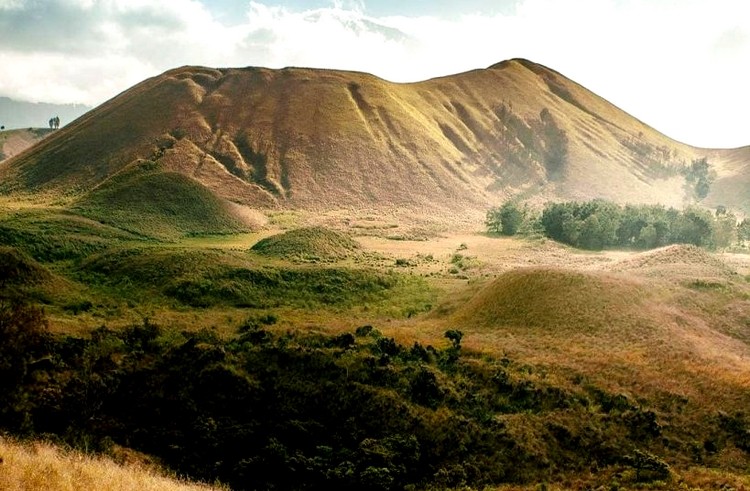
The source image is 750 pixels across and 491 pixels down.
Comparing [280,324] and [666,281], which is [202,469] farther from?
[666,281]

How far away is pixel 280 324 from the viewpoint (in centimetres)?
3672

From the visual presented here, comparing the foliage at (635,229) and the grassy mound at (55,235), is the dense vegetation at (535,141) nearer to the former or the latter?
the foliage at (635,229)

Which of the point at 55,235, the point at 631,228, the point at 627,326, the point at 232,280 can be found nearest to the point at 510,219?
the point at 631,228

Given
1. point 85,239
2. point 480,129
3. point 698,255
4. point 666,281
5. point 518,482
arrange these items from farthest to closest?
point 480,129, point 85,239, point 698,255, point 666,281, point 518,482

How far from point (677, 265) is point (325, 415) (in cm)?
4373

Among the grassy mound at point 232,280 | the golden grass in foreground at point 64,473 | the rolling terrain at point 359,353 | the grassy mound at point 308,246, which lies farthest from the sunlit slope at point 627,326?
the grassy mound at point 308,246

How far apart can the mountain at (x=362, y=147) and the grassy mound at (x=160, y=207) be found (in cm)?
818

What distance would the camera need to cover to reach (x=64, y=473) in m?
15.7

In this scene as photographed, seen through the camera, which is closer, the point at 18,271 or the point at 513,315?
the point at 513,315

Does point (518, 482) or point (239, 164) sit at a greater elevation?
point (239, 164)

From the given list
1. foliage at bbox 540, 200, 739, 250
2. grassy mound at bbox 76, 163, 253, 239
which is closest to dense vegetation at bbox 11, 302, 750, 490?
grassy mound at bbox 76, 163, 253, 239

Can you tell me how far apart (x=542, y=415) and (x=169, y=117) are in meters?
127

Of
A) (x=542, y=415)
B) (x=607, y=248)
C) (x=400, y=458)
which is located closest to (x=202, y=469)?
(x=400, y=458)

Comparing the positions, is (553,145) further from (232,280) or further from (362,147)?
(232,280)
